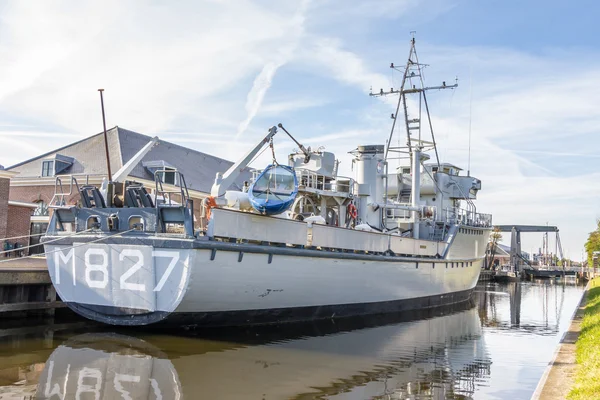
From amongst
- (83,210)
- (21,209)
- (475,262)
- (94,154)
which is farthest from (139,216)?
(94,154)

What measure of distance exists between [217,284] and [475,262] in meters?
16.9

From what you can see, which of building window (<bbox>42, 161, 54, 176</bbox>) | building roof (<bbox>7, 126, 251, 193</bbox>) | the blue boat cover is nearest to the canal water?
the blue boat cover

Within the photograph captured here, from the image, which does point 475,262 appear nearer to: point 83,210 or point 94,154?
point 83,210

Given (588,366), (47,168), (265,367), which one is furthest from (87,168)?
(588,366)

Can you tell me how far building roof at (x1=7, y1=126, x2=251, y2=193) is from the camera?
2997 centimetres

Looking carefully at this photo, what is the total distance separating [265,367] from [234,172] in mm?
6398

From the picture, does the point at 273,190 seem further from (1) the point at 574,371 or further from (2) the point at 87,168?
(2) the point at 87,168

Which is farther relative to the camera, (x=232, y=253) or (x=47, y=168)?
(x=47, y=168)

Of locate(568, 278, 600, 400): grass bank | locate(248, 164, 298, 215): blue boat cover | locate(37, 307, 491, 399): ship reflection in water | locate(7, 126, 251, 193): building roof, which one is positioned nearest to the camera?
locate(568, 278, 600, 400): grass bank

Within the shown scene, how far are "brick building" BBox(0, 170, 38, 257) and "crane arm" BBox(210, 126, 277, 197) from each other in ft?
39.1

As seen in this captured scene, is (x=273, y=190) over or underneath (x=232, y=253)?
over

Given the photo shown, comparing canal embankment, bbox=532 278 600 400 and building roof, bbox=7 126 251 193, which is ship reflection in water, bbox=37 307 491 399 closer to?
canal embankment, bbox=532 278 600 400

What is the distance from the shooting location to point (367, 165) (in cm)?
2123

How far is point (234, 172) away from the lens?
1491 cm
